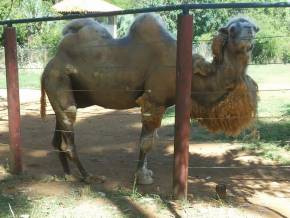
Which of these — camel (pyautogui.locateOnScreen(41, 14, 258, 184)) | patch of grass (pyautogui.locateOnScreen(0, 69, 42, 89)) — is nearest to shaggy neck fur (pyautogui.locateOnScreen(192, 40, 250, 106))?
camel (pyautogui.locateOnScreen(41, 14, 258, 184))

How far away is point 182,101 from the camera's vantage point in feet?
14.9

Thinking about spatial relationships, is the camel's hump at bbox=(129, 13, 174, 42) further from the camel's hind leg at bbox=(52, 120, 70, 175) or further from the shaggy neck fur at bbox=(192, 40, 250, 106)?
the camel's hind leg at bbox=(52, 120, 70, 175)

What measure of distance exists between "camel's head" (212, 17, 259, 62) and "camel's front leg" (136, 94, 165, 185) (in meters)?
0.91

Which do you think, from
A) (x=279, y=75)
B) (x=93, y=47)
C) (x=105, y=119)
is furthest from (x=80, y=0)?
(x=93, y=47)

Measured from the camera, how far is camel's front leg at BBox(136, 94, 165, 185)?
5.33 m

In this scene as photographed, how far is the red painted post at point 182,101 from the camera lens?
4.41 meters

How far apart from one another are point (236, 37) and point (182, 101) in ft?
3.03

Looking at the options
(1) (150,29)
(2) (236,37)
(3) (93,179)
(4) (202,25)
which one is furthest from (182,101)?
(4) (202,25)

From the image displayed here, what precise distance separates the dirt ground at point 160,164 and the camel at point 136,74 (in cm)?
47

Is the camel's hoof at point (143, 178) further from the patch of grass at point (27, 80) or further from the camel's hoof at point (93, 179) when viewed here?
the patch of grass at point (27, 80)

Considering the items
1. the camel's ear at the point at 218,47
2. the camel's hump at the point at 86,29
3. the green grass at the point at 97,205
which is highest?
the camel's hump at the point at 86,29

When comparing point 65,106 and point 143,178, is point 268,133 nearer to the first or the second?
point 143,178

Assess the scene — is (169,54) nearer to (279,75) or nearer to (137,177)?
(137,177)

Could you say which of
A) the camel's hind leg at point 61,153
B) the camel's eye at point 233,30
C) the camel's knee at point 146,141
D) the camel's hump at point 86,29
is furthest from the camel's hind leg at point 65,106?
the camel's eye at point 233,30
